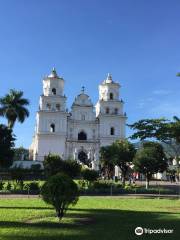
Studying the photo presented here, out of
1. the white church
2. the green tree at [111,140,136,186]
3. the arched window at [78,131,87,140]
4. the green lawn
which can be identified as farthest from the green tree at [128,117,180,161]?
the arched window at [78,131,87,140]

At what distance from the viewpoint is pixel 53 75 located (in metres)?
73.9

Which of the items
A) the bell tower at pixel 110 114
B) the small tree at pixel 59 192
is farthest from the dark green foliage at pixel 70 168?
the bell tower at pixel 110 114

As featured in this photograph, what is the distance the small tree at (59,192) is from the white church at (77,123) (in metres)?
56.2

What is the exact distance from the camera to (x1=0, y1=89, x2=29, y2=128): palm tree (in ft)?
180

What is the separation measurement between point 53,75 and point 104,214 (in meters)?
58.9

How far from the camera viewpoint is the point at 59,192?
1361 centimetres

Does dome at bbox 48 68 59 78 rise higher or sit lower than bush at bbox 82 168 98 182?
→ higher

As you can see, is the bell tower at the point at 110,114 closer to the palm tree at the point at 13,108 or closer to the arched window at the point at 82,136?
the arched window at the point at 82,136

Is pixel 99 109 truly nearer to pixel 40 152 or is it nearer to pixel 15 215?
pixel 40 152

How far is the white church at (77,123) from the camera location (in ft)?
237

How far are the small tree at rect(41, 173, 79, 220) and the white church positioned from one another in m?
56.2

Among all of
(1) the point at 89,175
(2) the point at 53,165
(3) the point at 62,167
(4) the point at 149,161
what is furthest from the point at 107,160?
(3) the point at 62,167

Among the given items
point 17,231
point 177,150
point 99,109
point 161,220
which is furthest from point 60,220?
point 99,109

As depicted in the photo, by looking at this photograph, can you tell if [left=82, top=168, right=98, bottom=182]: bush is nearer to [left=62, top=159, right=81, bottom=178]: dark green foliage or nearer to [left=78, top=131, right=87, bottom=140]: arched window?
[left=62, top=159, right=81, bottom=178]: dark green foliage
